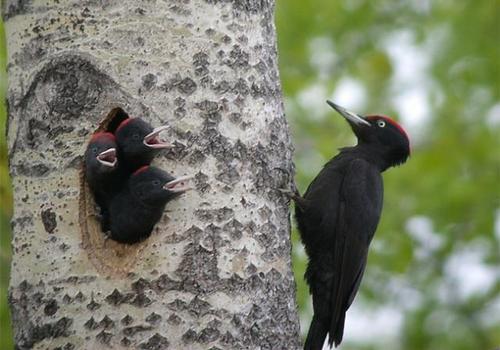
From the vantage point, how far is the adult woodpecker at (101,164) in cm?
383

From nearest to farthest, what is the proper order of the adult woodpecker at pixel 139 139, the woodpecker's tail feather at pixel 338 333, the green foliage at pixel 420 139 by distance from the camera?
1. the adult woodpecker at pixel 139 139
2. the woodpecker's tail feather at pixel 338 333
3. the green foliage at pixel 420 139

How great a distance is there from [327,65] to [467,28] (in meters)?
1.43

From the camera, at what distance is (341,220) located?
5461 mm

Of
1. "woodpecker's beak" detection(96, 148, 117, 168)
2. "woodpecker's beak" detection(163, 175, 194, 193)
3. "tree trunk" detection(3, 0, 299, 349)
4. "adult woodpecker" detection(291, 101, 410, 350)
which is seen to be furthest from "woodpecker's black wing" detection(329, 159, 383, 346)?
"woodpecker's beak" detection(96, 148, 117, 168)

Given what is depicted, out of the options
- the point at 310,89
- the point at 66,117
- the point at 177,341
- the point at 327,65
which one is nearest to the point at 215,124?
the point at 66,117

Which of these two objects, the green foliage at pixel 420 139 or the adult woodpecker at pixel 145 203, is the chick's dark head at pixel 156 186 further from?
the green foliage at pixel 420 139

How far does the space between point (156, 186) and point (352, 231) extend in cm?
183

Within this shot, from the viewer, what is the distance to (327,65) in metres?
9.03

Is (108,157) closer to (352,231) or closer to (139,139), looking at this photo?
(139,139)

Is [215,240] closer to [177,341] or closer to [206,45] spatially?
[177,341]

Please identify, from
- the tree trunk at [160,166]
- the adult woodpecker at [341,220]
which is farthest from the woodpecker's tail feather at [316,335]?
the tree trunk at [160,166]

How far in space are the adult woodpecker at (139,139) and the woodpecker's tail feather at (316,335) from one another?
156 centimetres

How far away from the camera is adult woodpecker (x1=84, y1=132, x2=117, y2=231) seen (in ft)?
A: 12.6

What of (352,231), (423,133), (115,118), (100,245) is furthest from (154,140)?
(423,133)
